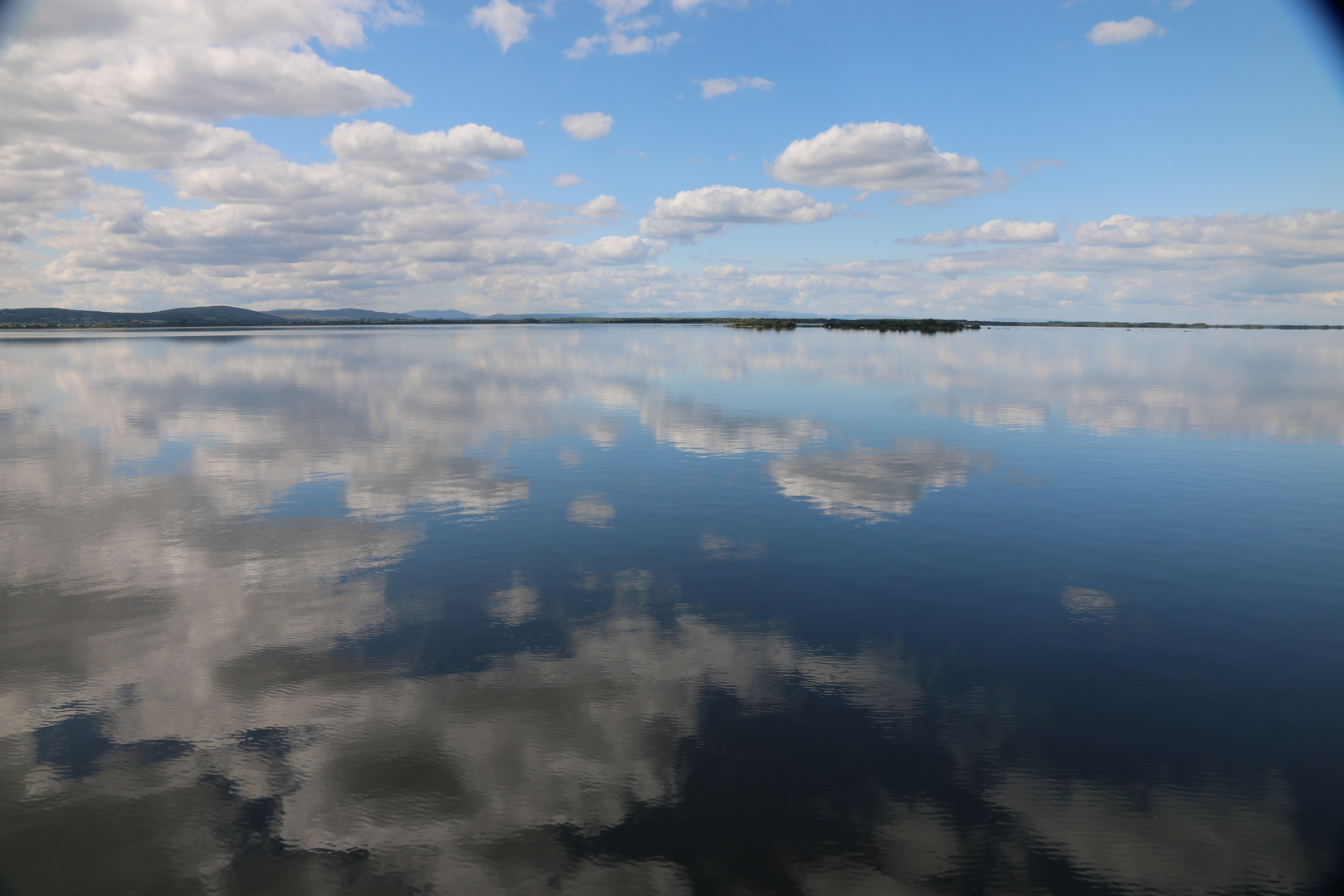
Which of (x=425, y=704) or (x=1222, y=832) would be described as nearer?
(x=1222, y=832)

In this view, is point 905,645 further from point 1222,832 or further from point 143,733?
point 143,733

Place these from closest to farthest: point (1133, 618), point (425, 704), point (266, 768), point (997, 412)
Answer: point (266, 768) → point (425, 704) → point (1133, 618) → point (997, 412)

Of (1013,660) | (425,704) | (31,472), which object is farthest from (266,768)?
(31,472)

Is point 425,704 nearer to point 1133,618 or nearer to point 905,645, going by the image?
point 905,645

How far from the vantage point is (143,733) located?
37.3 ft

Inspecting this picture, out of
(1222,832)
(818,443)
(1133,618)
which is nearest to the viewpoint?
(1222,832)

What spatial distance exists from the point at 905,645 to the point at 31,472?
1363 inches

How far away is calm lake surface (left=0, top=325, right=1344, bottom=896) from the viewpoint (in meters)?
9.17

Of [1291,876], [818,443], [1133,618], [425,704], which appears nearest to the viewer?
[1291,876]

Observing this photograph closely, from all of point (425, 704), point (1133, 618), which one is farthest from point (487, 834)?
point (1133, 618)

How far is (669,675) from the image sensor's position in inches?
520

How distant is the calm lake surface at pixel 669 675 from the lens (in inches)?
361

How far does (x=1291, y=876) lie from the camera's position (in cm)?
885

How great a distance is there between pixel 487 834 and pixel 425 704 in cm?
338
